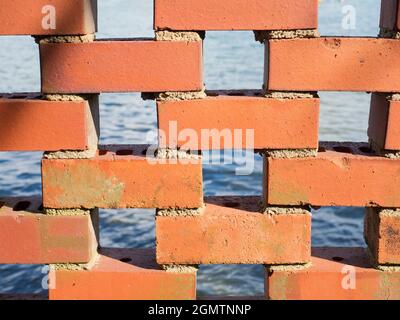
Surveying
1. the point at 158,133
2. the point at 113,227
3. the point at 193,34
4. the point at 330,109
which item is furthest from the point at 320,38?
the point at 330,109

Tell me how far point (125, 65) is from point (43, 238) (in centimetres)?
64

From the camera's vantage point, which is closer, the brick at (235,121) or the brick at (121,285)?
the brick at (235,121)

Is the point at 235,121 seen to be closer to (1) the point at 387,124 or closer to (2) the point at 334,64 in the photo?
(2) the point at 334,64

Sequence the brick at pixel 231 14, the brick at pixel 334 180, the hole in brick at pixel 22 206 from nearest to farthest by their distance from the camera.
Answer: the brick at pixel 231 14 → the brick at pixel 334 180 → the hole in brick at pixel 22 206

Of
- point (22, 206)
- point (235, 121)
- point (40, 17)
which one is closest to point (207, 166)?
point (22, 206)

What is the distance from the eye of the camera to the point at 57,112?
1.92 meters

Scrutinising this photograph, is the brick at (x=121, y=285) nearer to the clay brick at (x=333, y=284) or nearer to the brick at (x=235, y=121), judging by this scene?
the clay brick at (x=333, y=284)

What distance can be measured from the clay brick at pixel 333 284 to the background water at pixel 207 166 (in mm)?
1034

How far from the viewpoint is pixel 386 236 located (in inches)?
78.7

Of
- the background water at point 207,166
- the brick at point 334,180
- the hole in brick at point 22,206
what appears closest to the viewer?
the brick at point 334,180

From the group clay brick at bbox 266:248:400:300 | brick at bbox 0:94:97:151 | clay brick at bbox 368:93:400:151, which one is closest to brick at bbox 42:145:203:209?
brick at bbox 0:94:97:151

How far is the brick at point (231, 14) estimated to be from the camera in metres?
1.84

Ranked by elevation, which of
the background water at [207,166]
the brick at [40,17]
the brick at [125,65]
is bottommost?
the background water at [207,166]

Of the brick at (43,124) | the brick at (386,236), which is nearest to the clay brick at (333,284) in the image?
the brick at (386,236)
